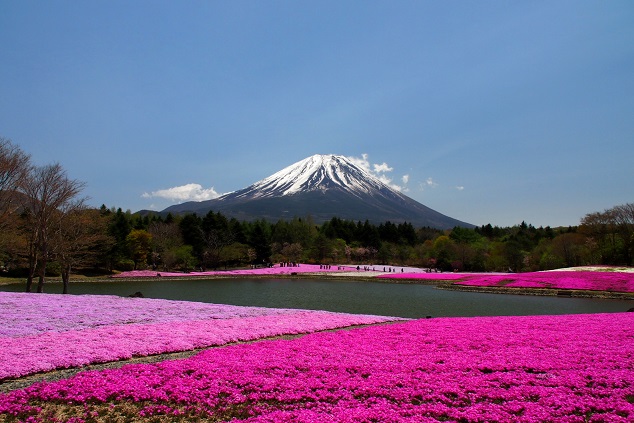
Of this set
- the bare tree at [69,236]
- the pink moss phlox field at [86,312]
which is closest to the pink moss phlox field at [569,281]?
the pink moss phlox field at [86,312]

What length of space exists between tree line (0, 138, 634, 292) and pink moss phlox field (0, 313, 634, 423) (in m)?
22.1

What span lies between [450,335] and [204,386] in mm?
9326

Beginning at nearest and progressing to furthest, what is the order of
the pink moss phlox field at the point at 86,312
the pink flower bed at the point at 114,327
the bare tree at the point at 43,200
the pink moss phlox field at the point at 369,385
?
the pink moss phlox field at the point at 369,385 → the pink flower bed at the point at 114,327 → the pink moss phlox field at the point at 86,312 → the bare tree at the point at 43,200

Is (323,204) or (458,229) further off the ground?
(323,204)

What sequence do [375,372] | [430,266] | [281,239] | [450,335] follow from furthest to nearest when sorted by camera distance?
[281,239], [430,266], [450,335], [375,372]

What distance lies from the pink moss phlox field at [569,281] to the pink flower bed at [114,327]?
27.0 metres

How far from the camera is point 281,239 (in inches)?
3885

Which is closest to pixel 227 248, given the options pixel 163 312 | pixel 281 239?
pixel 281 239

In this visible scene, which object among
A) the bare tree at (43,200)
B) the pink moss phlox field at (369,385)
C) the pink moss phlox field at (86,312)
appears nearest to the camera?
the pink moss phlox field at (369,385)

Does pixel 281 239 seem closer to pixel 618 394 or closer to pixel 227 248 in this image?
pixel 227 248

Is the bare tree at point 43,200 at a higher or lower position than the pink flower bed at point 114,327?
higher

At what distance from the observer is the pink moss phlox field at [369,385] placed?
7.13m

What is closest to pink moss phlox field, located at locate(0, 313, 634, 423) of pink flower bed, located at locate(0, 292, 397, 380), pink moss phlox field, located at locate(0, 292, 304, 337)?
pink flower bed, located at locate(0, 292, 397, 380)

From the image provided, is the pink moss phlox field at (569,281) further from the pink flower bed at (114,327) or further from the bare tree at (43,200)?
the bare tree at (43,200)
